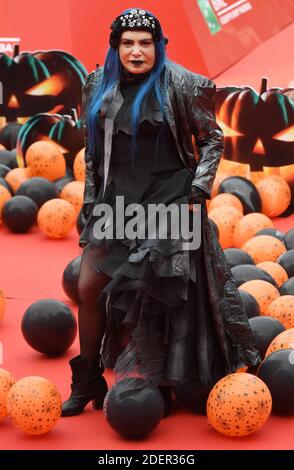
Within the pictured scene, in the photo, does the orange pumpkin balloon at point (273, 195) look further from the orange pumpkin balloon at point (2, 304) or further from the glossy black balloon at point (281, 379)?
the glossy black balloon at point (281, 379)

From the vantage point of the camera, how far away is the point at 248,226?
830 cm

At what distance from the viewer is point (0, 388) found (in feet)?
17.1

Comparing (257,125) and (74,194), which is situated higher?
(257,125)

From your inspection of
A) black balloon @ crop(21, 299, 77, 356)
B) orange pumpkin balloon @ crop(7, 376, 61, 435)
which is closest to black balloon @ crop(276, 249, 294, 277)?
black balloon @ crop(21, 299, 77, 356)

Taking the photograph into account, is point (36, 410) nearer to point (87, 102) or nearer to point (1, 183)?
point (87, 102)

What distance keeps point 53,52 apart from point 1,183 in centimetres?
167

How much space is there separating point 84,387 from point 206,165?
1.23m

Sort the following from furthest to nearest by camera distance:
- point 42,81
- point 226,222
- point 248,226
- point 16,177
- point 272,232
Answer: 1. point 42,81
2. point 16,177
3. point 226,222
4. point 248,226
5. point 272,232

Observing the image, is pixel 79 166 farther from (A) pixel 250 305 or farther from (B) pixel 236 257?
(A) pixel 250 305

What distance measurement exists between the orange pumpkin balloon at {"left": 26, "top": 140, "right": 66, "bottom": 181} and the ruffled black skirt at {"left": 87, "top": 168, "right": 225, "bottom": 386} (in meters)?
4.39

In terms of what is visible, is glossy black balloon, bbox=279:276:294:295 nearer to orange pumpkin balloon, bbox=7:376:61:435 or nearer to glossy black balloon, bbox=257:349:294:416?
glossy black balloon, bbox=257:349:294:416

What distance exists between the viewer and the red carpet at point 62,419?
16.5 ft

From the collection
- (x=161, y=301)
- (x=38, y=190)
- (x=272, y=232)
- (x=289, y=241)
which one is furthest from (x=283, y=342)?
(x=38, y=190)

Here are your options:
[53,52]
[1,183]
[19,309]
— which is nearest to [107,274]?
[19,309]
